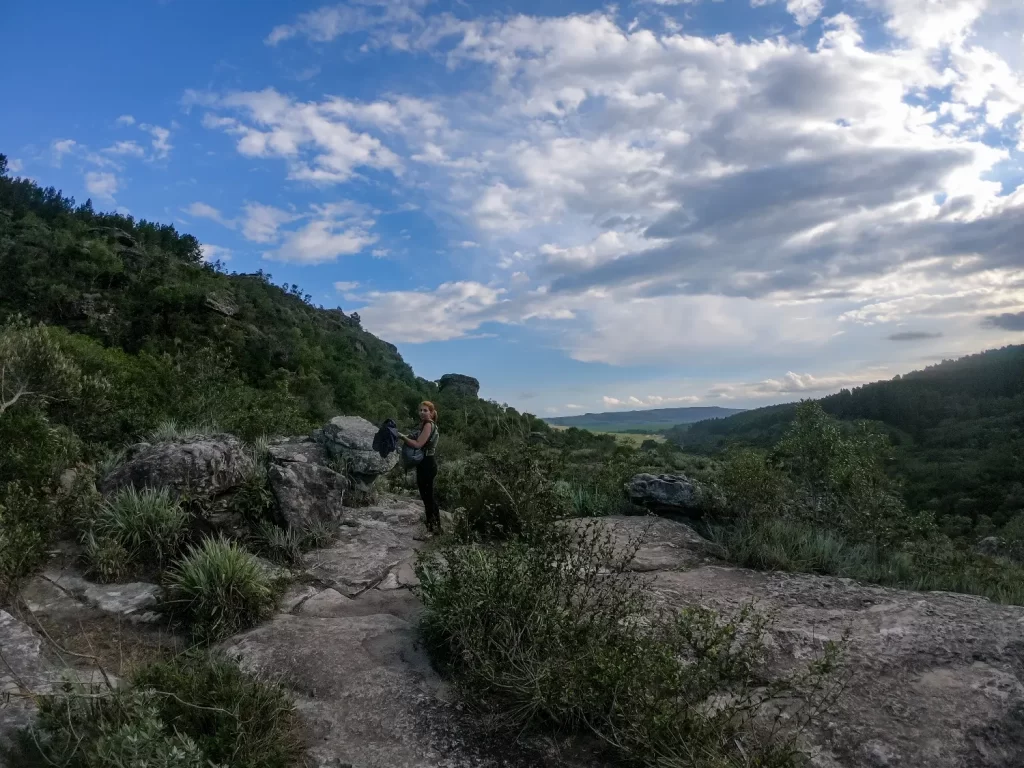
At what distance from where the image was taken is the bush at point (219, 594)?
540 centimetres

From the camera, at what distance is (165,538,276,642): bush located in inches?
213

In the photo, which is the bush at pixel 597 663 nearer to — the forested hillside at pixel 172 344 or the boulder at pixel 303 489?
the boulder at pixel 303 489

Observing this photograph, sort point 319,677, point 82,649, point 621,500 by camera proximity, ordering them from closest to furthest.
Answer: point 319,677, point 82,649, point 621,500

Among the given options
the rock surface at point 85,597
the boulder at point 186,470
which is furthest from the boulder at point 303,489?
the rock surface at point 85,597

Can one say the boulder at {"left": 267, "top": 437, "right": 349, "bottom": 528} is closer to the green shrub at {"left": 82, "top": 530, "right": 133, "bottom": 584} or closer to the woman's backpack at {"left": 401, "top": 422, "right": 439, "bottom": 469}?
the woman's backpack at {"left": 401, "top": 422, "right": 439, "bottom": 469}

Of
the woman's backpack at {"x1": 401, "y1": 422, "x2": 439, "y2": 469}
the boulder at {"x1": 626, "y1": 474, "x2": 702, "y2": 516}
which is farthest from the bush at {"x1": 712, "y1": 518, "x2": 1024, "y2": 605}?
the woman's backpack at {"x1": 401, "y1": 422, "x2": 439, "y2": 469}

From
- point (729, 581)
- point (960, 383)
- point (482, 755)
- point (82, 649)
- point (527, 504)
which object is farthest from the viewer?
point (960, 383)

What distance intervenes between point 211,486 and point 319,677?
347 centimetres

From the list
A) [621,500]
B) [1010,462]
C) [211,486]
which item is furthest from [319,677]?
[1010,462]

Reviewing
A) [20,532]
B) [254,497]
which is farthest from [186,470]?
[20,532]

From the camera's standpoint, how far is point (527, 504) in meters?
5.82

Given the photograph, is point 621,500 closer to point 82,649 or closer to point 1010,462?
point 82,649

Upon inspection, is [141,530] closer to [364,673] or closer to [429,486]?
[429,486]

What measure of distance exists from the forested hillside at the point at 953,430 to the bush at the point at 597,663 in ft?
42.6
